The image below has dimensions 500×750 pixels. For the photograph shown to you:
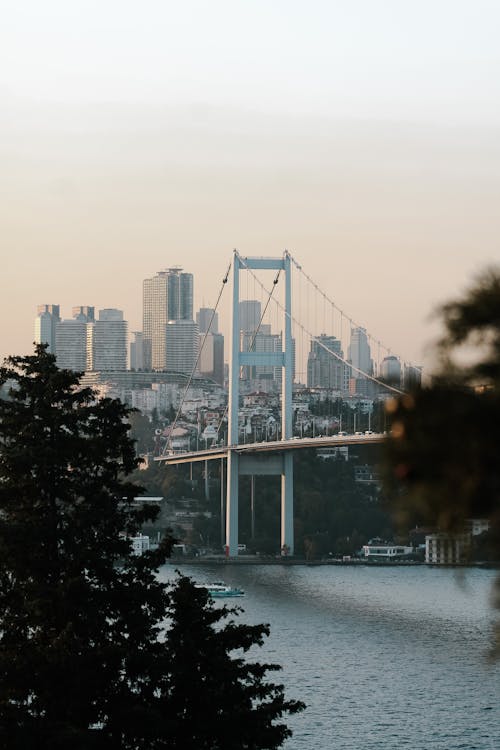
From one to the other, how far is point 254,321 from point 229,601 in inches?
2135

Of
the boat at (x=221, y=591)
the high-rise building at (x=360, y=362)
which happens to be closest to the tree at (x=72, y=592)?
the boat at (x=221, y=591)

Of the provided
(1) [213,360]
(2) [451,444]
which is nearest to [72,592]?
(2) [451,444]

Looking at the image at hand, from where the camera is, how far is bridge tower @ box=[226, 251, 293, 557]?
33219 millimetres

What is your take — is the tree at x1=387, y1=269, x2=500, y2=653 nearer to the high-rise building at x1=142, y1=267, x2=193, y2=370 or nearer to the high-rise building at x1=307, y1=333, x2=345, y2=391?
the high-rise building at x1=307, y1=333, x2=345, y2=391

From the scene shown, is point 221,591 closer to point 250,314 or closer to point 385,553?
point 385,553

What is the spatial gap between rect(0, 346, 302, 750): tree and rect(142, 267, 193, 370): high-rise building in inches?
3546

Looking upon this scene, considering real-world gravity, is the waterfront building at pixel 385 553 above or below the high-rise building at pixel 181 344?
below

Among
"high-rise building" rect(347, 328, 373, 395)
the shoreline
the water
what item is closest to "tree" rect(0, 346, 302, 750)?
the water

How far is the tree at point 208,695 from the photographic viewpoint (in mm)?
6844

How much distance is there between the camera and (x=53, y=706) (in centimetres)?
Result: 688

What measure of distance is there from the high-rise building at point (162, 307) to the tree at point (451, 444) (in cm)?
9687

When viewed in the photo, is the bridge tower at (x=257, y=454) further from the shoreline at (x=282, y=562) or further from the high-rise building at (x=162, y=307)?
the high-rise building at (x=162, y=307)

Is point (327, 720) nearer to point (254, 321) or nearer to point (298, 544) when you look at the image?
point (298, 544)

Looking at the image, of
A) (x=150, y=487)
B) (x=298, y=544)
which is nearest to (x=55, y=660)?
(x=298, y=544)
